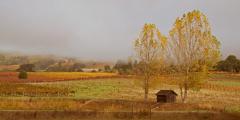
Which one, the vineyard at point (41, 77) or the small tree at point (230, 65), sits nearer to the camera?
the vineyard at point (41, 77)

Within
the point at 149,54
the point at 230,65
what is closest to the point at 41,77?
the point at 149,54

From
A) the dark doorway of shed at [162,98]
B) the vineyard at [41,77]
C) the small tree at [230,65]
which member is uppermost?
the small tree at [230,65]

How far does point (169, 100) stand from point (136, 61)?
6.64 m

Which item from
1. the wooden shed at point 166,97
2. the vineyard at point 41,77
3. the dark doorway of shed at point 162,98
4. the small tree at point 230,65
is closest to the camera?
the wooden shed at point 166,97

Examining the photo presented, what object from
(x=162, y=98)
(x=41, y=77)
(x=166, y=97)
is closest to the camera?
(x=166, y=97)

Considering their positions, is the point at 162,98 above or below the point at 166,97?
below

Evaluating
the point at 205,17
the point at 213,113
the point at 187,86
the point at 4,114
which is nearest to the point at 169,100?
the point at 187,86

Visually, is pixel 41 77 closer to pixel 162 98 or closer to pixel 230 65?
pixel 162 98

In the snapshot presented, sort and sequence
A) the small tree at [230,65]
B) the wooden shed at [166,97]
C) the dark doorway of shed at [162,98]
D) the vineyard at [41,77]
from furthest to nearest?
1. the small tree at [230,65]
2. the vineyard at [41,77]
3. the dark doorway of shed at [162,98]
4. the wooden shed at [166,97]

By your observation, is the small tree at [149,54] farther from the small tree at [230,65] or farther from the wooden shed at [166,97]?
the small tree at [230,65]

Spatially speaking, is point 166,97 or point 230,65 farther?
point 230,65

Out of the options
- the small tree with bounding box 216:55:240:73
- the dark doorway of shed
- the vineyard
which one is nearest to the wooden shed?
the dark doorway of shed

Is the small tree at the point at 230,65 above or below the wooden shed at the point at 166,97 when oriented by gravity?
above

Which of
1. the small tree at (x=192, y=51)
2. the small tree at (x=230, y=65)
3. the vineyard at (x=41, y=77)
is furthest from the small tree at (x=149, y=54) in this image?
the small tree at (x=230, y=65)
